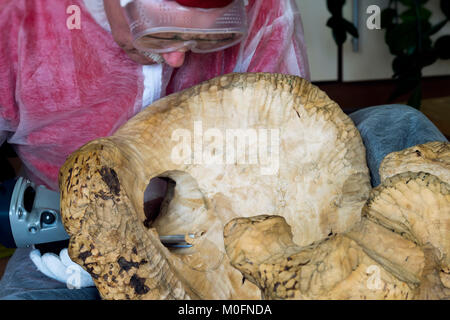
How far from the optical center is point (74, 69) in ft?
2.79

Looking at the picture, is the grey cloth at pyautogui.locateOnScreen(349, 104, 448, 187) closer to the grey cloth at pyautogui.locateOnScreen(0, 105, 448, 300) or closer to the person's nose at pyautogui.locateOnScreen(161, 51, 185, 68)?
the grey cloth at pyautogui.locateOnScreen(0, 105, 448, 300)

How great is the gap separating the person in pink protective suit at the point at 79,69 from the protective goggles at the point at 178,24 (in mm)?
58

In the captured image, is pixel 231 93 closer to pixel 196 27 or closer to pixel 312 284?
pixel 196 27

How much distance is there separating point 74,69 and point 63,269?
0.32 m

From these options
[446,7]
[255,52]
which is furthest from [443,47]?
[255,52]

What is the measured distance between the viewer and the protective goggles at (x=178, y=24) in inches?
23.3

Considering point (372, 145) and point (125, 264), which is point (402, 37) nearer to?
point (372, 145)

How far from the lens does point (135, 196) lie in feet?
1.71

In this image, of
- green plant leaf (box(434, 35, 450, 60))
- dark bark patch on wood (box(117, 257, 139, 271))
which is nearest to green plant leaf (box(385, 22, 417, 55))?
green plant leaf (box(434, 35, 450, 60))

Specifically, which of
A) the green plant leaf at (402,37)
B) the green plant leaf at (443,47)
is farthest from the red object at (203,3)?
the green plant leaf at (443,47)

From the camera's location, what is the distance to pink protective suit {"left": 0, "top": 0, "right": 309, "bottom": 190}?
0.82 meters

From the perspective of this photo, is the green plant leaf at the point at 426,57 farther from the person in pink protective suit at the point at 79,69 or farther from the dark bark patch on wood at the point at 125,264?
the dark bark patch on wood at the point at 125,264

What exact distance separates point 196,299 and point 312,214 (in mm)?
167

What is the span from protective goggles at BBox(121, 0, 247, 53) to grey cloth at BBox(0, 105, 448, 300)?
0.24 metres
